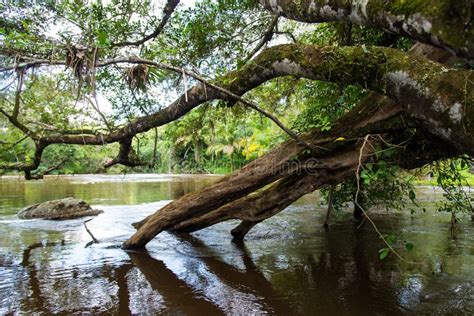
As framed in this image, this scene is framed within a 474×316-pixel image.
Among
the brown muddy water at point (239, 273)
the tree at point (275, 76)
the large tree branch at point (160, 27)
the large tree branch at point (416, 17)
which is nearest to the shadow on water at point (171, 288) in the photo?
the brown muddy water at point (239, 273)

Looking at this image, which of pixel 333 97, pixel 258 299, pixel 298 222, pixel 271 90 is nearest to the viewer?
pixel 258 299

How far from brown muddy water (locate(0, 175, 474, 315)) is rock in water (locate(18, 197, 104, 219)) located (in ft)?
5.92

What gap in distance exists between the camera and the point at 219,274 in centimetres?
670

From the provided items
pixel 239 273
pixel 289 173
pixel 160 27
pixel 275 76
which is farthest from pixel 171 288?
pixel 160 27

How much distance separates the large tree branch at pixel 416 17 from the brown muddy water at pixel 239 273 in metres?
2.57

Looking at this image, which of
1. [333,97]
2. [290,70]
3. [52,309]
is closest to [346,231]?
[333,97]

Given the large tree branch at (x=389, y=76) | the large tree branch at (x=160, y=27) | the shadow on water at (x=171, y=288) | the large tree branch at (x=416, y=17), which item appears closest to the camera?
the large tree branch at (x=416, y=17)

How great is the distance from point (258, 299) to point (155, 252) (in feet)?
11.2

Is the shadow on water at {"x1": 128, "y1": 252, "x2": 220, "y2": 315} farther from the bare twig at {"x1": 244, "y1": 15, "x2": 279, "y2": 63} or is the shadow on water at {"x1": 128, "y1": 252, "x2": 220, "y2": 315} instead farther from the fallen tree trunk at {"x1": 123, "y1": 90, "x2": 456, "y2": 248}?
the bare twig at {"x1": 244, "y1": 15, "x2": 279, "y2": 63}

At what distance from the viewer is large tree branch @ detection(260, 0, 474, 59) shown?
9.04 feet

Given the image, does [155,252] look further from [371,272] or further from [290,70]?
[290,70]

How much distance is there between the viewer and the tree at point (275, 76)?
3.26 metres

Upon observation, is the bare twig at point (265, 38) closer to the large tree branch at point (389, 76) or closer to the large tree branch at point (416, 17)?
the large tree branch at point (389, 76)

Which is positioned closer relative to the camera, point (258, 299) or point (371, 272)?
point (258, 299)
